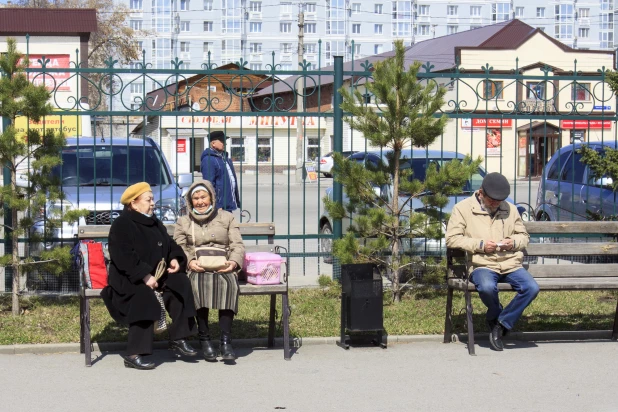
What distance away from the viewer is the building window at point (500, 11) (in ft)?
318

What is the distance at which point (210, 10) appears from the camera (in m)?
89.6

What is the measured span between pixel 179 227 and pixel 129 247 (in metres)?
0.57

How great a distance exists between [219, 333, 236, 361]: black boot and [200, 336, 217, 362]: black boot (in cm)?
7

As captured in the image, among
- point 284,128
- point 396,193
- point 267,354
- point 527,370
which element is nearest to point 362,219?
point 396,193

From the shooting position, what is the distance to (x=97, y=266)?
23.3ft

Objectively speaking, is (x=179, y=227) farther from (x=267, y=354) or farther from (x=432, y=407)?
(x=432, y=407)

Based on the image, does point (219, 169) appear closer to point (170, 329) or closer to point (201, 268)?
point (201, 268)

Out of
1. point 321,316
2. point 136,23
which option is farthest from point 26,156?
point 136,23

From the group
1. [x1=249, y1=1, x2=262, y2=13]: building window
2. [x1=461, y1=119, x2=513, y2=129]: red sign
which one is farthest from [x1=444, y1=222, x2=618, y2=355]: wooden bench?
[x1=249, y1=1, x2=262, y2=13]: building window

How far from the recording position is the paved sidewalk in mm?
5863

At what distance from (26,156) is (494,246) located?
4273 mm

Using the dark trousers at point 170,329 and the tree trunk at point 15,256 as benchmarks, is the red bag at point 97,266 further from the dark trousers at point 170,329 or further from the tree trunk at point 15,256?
the tree trunk at point 15,256

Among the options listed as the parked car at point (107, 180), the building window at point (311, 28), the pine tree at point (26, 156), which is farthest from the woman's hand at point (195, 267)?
the building window at point (311, 28)

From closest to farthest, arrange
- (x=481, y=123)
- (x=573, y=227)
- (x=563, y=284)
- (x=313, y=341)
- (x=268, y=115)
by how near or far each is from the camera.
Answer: (x=563, y=284), (x=313, y=341), (x=573, y=227), (x=268, y=115), (x=481, y=123)
